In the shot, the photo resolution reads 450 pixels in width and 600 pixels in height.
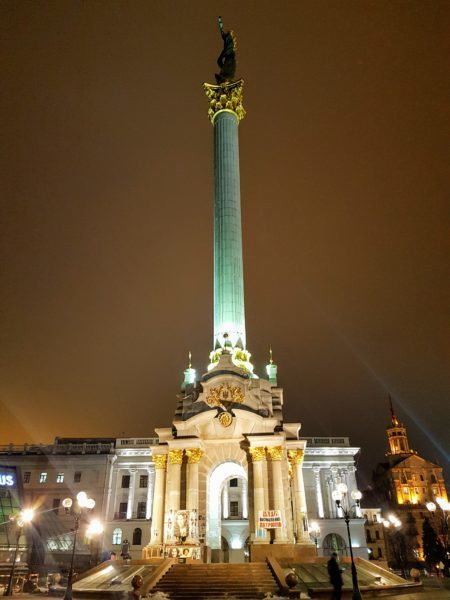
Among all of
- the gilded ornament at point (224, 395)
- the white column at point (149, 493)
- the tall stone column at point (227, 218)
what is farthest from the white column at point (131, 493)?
the gilded ornament at point (224, 395)

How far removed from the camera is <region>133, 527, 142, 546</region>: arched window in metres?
60.9

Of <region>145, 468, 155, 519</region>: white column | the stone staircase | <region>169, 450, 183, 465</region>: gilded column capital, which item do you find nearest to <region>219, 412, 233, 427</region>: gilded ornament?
<region>169, 450, 183, 465</region>: gilded column capital

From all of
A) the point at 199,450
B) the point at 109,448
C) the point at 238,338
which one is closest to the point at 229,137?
the point at 238,338

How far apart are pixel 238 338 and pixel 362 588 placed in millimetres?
19998

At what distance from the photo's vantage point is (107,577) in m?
26.8

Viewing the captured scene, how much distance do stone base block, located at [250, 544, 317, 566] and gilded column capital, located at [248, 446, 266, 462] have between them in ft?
17.4

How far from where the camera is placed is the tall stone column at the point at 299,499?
1312 inches

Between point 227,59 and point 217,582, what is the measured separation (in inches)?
1949

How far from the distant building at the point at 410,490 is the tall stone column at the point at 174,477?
65.9 meters

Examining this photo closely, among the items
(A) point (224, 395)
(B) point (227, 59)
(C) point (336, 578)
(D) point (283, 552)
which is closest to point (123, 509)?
(A) point (224, 395)

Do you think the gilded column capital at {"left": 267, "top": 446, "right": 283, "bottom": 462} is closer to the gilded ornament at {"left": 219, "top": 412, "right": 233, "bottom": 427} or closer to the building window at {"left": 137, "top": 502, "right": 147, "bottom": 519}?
the gilded ornament at {"left": 219, "top": 412, "right": 233, "bottom": 427}

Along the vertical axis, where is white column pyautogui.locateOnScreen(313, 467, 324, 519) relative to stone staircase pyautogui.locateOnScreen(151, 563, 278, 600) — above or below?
above

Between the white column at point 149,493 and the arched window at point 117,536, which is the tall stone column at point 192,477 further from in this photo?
the arched window at point 117,536

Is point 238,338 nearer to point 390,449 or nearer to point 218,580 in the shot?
point 218,580
